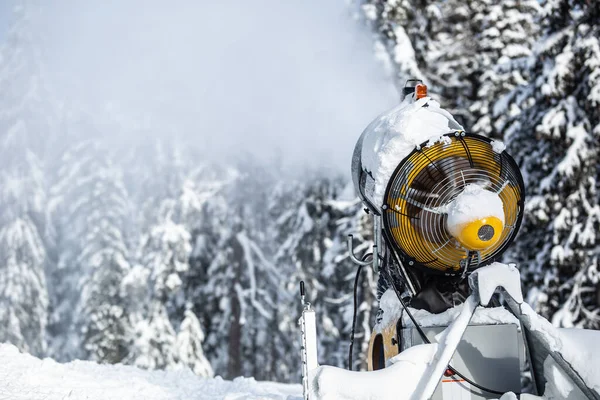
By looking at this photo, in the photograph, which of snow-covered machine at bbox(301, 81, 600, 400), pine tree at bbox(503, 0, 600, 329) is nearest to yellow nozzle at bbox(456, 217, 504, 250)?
snow-covered machine at bbox(301, 81, 600, 400)

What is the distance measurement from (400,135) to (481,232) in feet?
2.46

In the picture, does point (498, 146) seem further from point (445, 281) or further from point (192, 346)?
point (192, 346)

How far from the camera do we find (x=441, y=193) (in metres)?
3.45

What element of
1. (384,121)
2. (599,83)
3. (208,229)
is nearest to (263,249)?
(208,229)

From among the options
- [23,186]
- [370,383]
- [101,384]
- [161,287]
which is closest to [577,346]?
[370,383]

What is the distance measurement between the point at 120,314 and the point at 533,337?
67.6ft

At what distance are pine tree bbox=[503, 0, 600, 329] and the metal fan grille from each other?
887cm

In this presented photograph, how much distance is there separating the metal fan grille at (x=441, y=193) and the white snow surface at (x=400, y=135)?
7cm

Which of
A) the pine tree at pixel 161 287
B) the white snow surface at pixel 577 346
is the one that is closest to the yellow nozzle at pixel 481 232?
the white snow surface at pixel 577 346

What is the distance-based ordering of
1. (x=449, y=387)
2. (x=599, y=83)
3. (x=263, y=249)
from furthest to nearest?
(x=263, y=249), (x=599, y=83), (x=449, y=387)

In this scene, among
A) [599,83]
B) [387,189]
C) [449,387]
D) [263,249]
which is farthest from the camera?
[263,249]

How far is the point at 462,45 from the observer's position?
2078cm

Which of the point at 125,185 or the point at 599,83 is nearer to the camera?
the point at 599,83

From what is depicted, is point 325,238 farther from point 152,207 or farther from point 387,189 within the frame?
point 387,189
